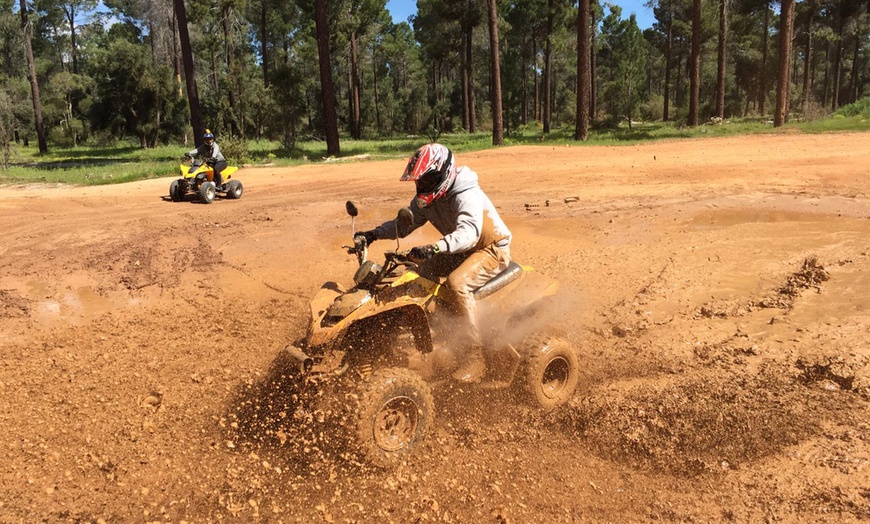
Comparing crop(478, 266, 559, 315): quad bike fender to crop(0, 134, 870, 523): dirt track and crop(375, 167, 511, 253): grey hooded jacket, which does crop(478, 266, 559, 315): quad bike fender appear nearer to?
crop(375, 167, 511, 253): grey hooded jacket

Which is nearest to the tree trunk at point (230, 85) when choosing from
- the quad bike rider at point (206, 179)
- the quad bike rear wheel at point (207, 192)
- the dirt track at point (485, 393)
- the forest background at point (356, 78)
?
the forest background at point (356, 78)

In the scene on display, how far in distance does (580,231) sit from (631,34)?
4349cm

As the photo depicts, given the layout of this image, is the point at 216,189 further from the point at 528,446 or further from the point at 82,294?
the point at 528,446

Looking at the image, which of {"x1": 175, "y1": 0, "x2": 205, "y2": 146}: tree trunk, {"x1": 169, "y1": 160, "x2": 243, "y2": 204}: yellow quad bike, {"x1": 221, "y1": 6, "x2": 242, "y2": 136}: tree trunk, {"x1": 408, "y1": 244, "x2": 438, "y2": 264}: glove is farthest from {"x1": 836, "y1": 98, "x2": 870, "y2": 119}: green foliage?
{"x1": 221, "y1": 6, "x2": 242, "y2": 136}: tree trunk

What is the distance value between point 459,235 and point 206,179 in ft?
37.3

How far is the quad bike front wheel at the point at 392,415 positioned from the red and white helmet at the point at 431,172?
1.33m

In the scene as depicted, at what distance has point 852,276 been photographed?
707 centimetres

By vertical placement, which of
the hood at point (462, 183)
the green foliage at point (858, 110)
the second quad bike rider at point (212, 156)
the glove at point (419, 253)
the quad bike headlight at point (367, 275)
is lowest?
the quad bike headlight at point (367, 275)

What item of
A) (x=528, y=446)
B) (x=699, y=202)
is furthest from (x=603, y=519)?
(x=699, y=202)

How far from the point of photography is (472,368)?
4375mm

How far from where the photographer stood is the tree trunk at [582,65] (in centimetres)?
2530

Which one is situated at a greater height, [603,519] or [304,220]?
[304,220]

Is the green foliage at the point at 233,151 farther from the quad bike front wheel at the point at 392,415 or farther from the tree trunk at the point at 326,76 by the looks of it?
the quad bike front wheel at the point at 392,415

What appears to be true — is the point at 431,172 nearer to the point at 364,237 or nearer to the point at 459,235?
the point at 459,235
